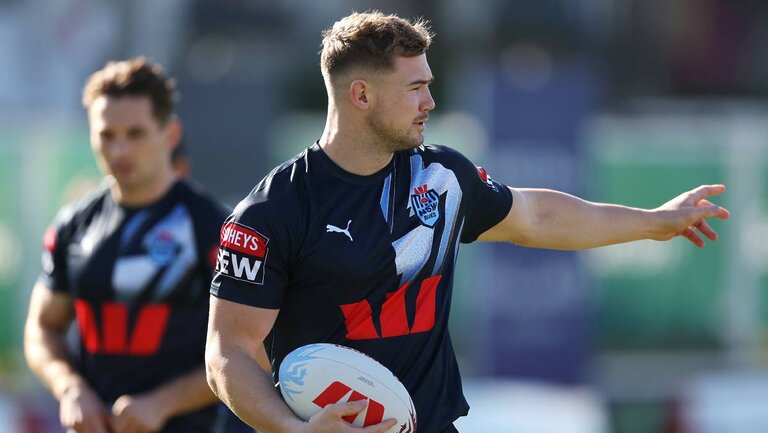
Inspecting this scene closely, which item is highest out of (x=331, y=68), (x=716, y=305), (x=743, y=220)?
(x=331, y=68)

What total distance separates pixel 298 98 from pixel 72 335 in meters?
11.0

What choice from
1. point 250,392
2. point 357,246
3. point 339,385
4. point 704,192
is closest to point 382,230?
point 357,246

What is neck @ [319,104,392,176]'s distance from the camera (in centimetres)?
427

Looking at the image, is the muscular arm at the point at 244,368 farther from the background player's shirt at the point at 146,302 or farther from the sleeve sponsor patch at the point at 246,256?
the background player's shirt at the point at 146,302

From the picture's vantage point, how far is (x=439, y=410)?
14.3 feet

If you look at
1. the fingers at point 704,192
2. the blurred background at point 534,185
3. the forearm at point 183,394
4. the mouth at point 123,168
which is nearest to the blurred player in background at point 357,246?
the fingers at point 704,192

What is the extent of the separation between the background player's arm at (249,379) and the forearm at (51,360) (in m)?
1.38

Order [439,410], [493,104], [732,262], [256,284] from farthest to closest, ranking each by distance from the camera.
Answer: [732,262] → [493,104] → [439,410] → [256,284]

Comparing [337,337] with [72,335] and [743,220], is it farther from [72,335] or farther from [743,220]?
A: [743,220]

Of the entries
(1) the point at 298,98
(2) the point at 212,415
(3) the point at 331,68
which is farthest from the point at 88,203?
(1) the point at 298,98

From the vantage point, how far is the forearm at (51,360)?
5.28 m

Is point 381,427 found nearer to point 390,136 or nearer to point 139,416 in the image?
point 390,136

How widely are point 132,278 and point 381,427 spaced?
5.92ft

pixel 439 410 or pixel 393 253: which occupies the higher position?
pixel 393 253
